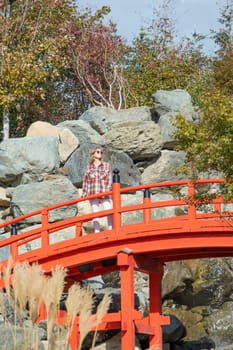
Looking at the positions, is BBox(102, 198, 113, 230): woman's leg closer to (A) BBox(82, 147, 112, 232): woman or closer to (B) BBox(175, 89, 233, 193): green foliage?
(A) BBox(82, 147, 112, 232): woman

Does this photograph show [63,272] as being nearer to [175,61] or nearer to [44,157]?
[44,157]

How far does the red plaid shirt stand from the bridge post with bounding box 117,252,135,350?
1.25 meters

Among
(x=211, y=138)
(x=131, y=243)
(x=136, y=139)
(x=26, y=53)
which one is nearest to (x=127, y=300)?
(x=131, y=243)

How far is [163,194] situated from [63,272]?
17990 millimetres

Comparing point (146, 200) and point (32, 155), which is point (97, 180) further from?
point (32, 155)

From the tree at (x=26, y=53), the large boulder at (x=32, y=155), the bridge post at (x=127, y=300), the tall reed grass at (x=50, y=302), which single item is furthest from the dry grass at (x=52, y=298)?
the tree at (x=26, y=53)

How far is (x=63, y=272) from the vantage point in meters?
8.49

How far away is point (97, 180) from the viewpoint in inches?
680

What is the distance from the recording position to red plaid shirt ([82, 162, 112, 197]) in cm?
1711

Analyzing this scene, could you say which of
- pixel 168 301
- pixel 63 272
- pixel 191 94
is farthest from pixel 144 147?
pixel 63 272

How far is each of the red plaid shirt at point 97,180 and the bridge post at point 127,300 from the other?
125 cm

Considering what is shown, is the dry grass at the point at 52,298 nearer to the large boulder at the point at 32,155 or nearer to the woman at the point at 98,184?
the woman at the point at 98,184

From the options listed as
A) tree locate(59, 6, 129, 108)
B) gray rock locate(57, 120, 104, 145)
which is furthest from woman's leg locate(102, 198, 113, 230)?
tree locate(59, 6, 129, 108)

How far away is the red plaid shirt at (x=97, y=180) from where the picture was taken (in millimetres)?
17109
